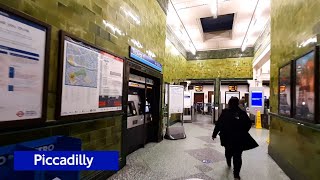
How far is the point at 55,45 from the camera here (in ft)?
7.60

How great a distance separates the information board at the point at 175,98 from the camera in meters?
7.03

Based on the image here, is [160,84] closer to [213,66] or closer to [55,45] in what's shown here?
[55,45]

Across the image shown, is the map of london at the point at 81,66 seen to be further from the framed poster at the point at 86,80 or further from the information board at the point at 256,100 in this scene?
the information board at the point at 256,100

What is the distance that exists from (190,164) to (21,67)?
133 inches

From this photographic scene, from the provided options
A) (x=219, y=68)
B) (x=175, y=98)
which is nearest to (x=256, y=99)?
(x=219, y=68)

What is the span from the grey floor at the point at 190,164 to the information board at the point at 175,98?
1.57 metres

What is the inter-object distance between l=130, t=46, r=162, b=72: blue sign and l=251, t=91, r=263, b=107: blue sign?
6.01 m

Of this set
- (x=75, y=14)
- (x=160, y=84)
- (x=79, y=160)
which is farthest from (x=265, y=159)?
(x=75, y=14)

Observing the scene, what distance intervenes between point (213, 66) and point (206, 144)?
8126mm

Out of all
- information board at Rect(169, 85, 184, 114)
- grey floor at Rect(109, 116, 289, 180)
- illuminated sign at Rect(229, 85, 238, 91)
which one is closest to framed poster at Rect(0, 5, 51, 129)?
grey floor at Rect(109, 116, 289, 180)

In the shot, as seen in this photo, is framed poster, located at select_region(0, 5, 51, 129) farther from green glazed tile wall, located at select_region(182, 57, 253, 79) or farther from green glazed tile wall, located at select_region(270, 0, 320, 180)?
green glazed tile wall, located at select_region(182, 57, 253, 79)

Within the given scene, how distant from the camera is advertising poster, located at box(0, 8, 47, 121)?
1729 mm

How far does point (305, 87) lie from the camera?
302 centimetres

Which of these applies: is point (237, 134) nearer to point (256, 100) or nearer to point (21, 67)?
point (21, 67)
